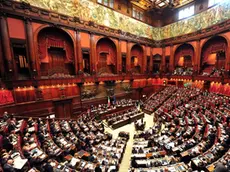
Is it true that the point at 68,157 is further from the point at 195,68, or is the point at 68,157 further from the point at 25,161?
the point at 195,68

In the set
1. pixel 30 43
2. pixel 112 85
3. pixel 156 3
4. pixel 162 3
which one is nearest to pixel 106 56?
pixel 112 85

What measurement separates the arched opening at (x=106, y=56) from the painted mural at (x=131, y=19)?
190 cm

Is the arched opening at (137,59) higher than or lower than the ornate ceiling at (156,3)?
lower

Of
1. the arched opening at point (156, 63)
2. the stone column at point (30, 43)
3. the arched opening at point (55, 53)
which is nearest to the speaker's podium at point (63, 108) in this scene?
the arched opening at point (55, 53)

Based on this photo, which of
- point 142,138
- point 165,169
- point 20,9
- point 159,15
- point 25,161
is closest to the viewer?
point 25,161

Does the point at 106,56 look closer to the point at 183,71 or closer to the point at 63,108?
the point at 63,108

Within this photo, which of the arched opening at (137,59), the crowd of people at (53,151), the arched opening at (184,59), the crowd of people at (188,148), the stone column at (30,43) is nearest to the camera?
the crowd of people at (53,151)

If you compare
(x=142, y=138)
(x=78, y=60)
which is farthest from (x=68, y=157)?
(x=78, y=60)

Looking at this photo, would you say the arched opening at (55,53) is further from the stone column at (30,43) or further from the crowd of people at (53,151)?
the crowd of people at (53,151)

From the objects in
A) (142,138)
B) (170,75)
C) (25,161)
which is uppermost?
(170,75)

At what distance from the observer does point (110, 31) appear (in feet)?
42.5

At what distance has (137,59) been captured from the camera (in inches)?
658

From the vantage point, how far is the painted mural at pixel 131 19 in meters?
9.94

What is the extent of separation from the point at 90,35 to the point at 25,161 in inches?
429
